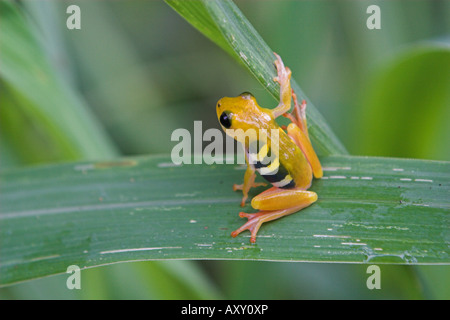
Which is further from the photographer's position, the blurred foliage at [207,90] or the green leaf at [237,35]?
the blurred foliage at [207,90]

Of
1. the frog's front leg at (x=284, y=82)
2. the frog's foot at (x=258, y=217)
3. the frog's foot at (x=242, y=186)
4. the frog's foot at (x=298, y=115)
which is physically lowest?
the frog's foot at (x=258, y=217)

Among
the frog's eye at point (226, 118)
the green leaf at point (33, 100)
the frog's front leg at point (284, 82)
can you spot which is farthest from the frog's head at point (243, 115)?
the green leaf at point (33, 100)

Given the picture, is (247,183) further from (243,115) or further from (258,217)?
(243,115)

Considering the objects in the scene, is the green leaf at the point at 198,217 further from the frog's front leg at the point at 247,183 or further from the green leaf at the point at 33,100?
the green leaf at the point at 33,100

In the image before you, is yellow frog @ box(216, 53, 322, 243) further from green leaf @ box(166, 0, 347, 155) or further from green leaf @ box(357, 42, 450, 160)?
green leaf @ box(357, 42, 450, 160)

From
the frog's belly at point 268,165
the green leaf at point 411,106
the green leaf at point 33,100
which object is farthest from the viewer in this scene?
the green leaf at point 33,100

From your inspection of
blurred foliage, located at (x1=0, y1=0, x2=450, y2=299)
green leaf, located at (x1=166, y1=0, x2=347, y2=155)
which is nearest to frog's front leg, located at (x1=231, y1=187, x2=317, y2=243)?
green leaf, located at (x1=166, y1=0, x2=347, y2=155)
